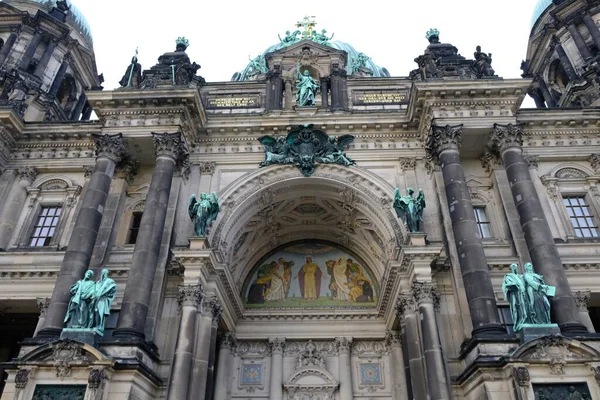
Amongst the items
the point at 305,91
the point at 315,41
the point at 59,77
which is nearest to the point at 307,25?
the point at 315,41

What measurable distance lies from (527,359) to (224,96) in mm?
15602

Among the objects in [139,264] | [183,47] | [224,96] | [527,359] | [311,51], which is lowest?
[527,359]

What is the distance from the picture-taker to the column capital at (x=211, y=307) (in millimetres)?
16109

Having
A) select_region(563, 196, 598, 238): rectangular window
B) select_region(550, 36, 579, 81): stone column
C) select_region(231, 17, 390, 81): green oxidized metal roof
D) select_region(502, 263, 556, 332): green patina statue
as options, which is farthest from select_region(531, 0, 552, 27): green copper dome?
select_region(502, 263, 556, 332): green patina statue

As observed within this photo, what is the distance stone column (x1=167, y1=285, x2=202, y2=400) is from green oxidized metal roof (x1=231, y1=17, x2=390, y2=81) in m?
16.1

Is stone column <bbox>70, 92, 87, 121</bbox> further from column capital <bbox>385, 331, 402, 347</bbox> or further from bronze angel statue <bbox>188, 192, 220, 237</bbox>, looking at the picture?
column capital <bbox>385, 331, 402, 347</bbox>

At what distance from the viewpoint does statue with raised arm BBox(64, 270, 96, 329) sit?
13.7m

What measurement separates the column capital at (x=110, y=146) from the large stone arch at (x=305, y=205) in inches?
160

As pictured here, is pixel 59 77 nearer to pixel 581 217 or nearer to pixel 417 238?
pixel 417 238

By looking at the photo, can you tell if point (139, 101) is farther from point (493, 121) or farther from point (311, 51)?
point (493, 121)

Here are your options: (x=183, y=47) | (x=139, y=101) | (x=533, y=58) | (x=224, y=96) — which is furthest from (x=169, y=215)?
(x=533, y=58)

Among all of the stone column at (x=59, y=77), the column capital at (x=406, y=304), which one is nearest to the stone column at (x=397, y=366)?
the column capital at (x=406, y=304)

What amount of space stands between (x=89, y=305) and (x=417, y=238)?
10.2 meters

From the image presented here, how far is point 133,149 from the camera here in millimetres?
18766
